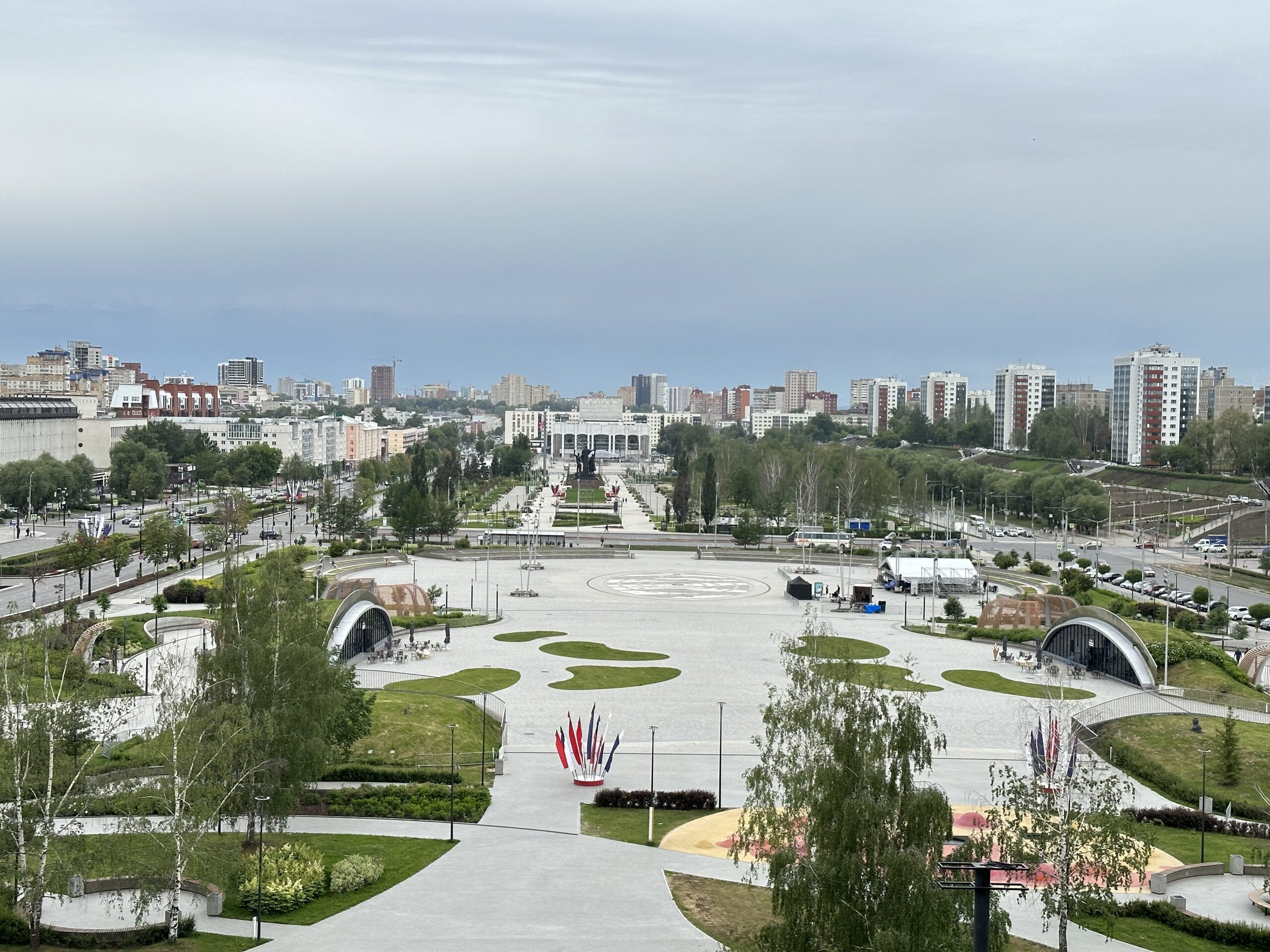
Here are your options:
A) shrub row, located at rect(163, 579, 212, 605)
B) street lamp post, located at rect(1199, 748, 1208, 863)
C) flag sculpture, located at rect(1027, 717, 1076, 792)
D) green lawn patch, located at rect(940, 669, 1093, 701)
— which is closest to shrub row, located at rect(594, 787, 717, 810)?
flag sculpture, located at rect(1027, 717, 1076, 792)

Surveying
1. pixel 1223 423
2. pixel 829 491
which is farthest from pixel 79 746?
pixel 1223 423

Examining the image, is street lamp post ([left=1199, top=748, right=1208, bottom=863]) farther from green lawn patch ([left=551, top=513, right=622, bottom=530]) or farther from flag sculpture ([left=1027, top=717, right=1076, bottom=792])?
green lawn patch ([left=551, top=513, right=622, bottom=530])

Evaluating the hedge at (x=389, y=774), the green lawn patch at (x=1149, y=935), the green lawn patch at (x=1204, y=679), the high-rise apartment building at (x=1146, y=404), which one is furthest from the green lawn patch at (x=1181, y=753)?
the high-rise apartment building at (x=1146, y=404)

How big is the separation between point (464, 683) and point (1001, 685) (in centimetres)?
2150

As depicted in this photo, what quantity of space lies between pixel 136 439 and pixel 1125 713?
4626 inches

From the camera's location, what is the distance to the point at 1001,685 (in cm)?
4675

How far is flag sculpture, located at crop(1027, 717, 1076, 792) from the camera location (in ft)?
83.3

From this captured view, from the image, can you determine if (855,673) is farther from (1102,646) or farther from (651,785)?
(1102,646)

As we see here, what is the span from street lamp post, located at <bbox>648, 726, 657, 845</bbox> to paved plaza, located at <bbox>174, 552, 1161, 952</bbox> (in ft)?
0.91

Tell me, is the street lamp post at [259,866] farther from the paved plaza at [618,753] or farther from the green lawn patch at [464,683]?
the green lawn patch at [464,683]

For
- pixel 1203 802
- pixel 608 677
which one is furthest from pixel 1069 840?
pixel 608 677

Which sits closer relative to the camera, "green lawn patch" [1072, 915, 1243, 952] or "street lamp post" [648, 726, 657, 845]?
"green lawn patch" [1072, 915, 1243, 952]

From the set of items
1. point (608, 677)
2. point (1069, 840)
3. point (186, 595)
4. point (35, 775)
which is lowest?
point (608, 677)

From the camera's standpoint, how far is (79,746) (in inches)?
1184
